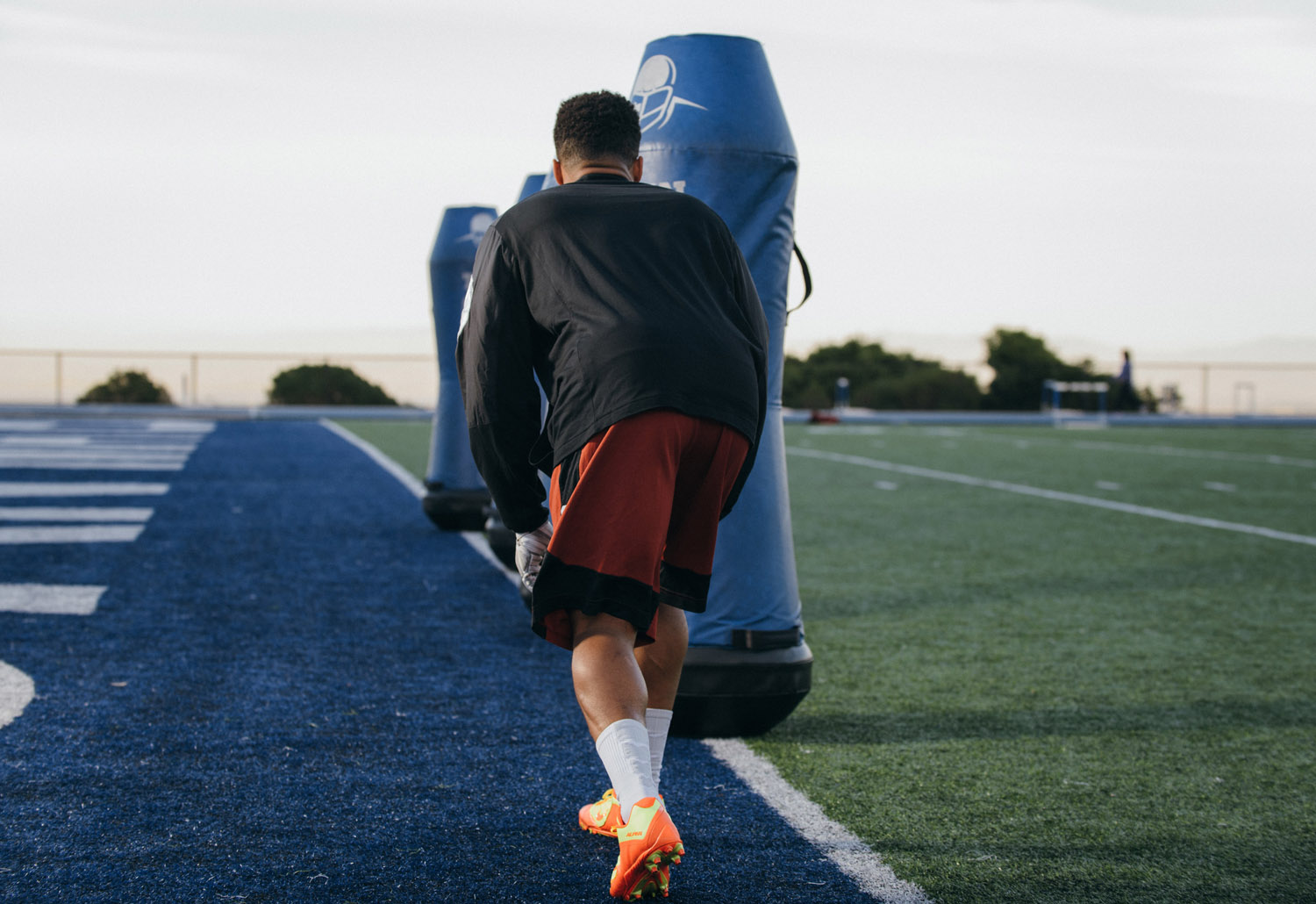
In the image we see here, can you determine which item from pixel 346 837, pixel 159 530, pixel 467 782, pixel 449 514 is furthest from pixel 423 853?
pixel 159 530

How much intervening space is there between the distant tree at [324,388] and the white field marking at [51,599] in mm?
28013

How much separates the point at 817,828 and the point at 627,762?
0.70 metres

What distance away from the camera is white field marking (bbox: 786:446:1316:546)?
320 inches

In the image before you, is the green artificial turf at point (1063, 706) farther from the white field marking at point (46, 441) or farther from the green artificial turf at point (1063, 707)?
the white field marking at point (46, 441)

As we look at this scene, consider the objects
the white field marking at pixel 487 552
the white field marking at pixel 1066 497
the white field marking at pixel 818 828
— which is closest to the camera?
the white field marking at pixel 818 828

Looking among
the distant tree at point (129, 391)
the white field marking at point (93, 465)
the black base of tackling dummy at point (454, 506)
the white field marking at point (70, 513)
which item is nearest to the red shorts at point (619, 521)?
the black base of tackling dummy at point (454, 506)

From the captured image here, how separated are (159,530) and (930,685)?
17.6ft

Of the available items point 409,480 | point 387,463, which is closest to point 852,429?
point 387,463

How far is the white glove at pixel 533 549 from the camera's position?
2.29 metres

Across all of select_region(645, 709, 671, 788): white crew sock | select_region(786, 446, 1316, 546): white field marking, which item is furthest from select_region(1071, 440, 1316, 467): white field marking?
select_region(645, 709, 671, 788): white crew sock

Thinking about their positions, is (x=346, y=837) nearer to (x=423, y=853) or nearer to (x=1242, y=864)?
Answer: (x=423, y=853)

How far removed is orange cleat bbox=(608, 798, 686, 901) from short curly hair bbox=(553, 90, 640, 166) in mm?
1297

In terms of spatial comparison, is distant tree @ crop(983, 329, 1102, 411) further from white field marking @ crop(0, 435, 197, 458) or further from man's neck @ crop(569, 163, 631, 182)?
man's neck @ crop(569, 163, 631, 182)

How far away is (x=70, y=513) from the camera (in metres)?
8.05
